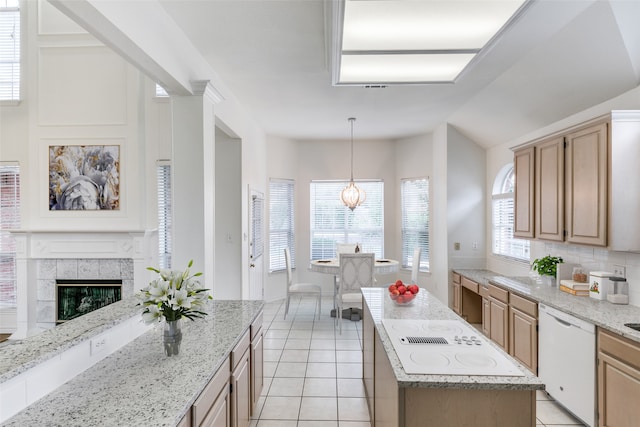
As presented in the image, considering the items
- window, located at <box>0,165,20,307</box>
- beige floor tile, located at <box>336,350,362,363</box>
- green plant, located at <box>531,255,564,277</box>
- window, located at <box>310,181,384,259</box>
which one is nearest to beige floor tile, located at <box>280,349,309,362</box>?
beige floor tile, located at <box>336,350,362,363</box>

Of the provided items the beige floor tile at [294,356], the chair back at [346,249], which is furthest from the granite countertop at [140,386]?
the chair back at [346,249]

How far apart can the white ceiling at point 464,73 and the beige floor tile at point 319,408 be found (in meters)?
2.83

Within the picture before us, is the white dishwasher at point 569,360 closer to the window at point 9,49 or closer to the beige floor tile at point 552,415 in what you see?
the beige floor tile at point 552,415

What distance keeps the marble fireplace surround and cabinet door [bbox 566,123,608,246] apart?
4.90 metres

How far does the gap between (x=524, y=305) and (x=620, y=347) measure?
1.08 m

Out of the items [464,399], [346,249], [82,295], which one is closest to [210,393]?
[464,399]

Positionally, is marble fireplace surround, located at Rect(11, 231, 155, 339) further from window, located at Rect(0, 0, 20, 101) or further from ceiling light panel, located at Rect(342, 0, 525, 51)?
ceiling light panel, located at Rect(342, 0, 525, 51)

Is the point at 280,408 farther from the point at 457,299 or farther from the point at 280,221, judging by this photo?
the point at 280,221

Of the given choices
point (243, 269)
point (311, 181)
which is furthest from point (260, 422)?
point (311, 181)

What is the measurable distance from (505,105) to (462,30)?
2474 mm

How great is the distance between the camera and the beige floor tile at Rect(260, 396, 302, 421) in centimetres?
269

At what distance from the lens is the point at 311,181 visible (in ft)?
22.1

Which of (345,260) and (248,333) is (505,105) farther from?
(248,333)

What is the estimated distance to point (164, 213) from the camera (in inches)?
195
